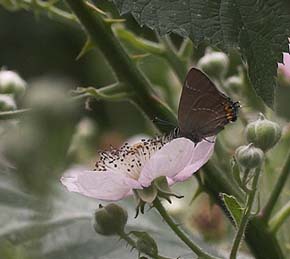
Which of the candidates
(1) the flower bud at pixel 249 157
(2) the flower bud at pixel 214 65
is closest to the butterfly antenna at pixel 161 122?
(1) the flower bud at pixel 249 157

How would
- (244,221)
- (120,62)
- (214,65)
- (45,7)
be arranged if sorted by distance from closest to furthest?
(244,221)
(120,62)
(45,7)
(214,65)

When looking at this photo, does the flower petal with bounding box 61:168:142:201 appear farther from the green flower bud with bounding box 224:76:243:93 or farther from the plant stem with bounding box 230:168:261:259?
the green flower bud with bounding box 224:76:243:93

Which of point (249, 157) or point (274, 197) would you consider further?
point (274, 197)

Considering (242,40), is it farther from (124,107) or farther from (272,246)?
(124,107)

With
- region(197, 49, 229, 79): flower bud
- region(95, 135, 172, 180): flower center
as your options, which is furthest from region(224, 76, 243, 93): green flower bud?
region(95, 135, 172, 180): flower center

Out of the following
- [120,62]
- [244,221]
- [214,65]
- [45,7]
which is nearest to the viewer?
[244,221]

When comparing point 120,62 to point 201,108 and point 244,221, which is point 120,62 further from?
point 244,221

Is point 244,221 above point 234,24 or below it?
below

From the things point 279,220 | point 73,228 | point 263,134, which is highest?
point 263,134

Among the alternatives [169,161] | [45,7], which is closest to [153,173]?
[169,161]
